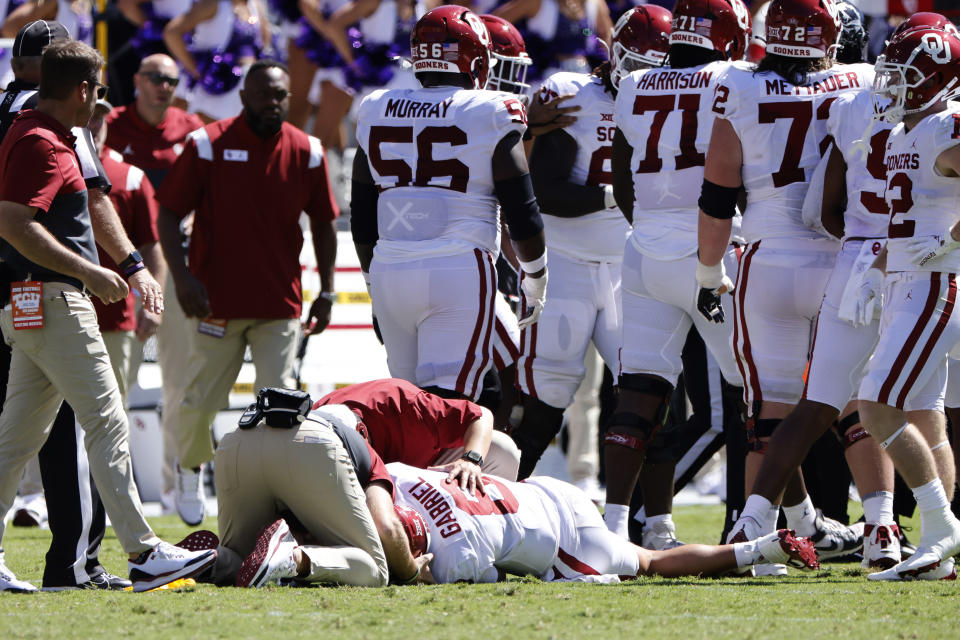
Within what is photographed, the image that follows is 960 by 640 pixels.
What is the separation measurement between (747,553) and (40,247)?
8.35 feet

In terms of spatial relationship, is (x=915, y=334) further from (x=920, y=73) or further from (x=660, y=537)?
(x=660, y=537)

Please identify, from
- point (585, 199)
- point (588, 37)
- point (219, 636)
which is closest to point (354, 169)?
point (585, 199)

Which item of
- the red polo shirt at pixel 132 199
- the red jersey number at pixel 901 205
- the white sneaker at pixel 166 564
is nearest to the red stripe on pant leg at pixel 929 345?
the red jersey number at pixel 901 205

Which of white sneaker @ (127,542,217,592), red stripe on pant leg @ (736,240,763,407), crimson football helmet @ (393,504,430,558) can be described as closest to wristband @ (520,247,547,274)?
red stripe on pant leg @ (736,240,763,407)

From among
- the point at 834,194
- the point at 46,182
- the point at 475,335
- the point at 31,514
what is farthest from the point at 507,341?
the point at 31,514

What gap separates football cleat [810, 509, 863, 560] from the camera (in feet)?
21.0

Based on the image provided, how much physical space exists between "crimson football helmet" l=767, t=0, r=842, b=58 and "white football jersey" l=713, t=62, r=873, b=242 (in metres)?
0.10

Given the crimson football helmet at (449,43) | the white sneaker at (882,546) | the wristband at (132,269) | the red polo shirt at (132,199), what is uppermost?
the crimson football helmet at (449,43)

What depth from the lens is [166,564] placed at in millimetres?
5258

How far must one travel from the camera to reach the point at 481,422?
5.70m

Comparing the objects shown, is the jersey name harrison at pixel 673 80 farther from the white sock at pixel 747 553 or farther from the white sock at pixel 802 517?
the white sock at pixel 747 553

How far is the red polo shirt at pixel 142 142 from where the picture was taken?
951cm

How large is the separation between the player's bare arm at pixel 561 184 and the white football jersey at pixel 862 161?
1677 millimetres

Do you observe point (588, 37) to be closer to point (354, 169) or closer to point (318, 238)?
point (318, 238)
